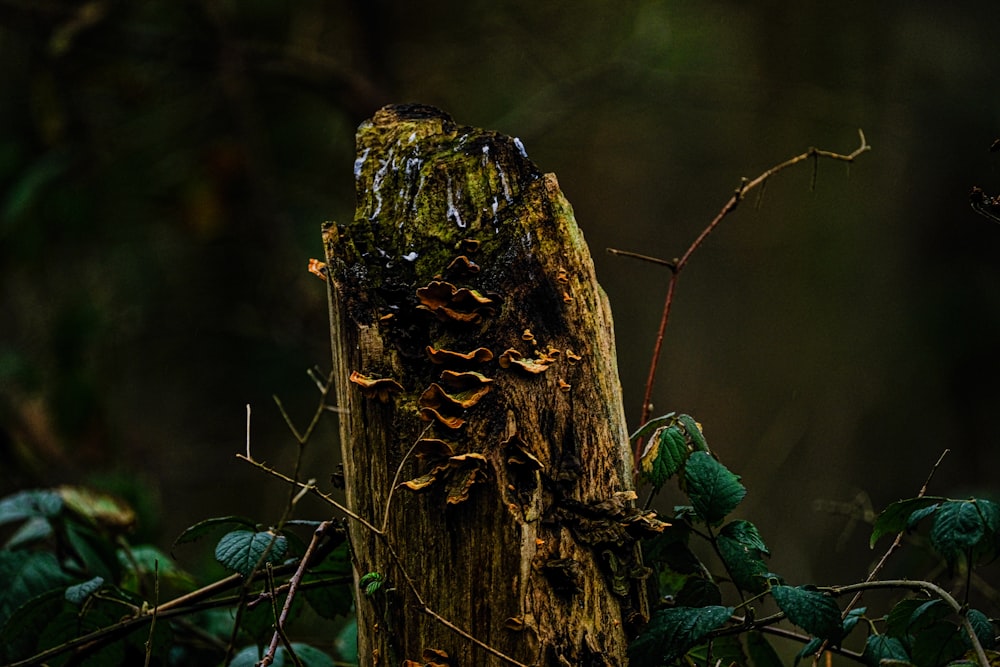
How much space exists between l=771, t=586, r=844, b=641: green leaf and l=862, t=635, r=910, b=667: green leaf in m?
0.07

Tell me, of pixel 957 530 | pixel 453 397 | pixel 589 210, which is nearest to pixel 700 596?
pixel 957 530

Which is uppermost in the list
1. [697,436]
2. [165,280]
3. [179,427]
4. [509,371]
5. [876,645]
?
[509,371]

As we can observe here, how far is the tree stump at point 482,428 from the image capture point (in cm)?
96

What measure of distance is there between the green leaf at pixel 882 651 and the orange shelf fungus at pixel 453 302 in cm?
60

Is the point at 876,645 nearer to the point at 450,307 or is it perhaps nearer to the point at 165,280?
the point at 450,307

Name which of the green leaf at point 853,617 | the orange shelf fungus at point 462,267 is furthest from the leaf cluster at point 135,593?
the green leaf at point 853,617

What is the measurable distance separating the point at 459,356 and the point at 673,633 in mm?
386

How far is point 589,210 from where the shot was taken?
5367mm

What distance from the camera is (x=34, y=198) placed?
374 cm

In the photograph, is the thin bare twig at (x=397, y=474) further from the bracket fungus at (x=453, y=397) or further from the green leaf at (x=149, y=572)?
the green leaf at (x=149, y=572)

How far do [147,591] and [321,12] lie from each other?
3.82 meters

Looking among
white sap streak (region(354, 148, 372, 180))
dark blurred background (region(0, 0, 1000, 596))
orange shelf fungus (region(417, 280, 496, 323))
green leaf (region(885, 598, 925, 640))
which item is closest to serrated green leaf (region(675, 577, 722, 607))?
green leaf (region(885, 598, 925, 640))

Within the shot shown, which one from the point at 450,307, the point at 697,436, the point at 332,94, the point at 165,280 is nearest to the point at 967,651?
the point at 697,436

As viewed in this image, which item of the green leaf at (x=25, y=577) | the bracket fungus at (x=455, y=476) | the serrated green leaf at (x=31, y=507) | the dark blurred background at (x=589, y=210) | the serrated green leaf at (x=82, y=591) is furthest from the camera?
the dark blurred background at (x=589, y=210)
